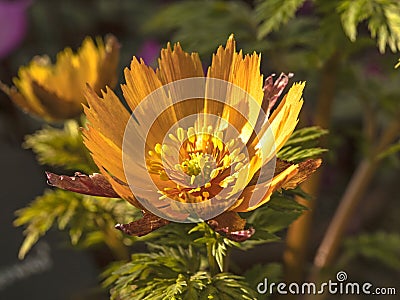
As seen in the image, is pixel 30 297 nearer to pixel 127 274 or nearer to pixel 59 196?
pixel 59 196

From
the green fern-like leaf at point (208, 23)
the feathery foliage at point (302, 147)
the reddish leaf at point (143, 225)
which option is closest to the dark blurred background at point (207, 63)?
the green fern-like leaf at point (208, 23)

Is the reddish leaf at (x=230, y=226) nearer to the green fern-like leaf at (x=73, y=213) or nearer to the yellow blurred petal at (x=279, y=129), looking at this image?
the yellow blurred petal at (x=279, y=129)

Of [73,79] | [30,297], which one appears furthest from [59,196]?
[30,297]

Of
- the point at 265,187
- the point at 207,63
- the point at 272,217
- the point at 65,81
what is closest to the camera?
the point at 265,187

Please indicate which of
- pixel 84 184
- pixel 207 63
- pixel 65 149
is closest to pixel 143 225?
pixel 84 184

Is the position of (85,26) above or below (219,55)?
above

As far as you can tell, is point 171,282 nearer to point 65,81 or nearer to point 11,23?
point 65,81
